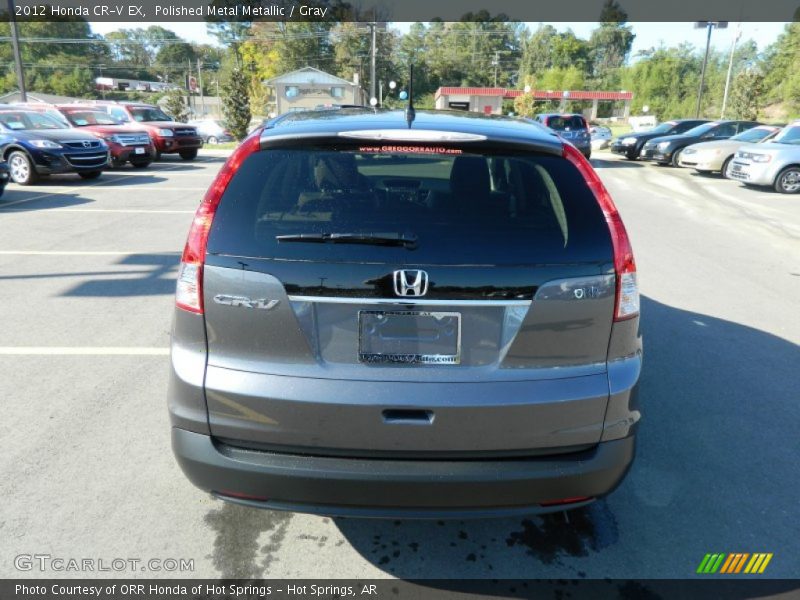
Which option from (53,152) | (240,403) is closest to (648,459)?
(240,403)

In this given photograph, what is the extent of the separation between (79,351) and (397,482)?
11.4ft

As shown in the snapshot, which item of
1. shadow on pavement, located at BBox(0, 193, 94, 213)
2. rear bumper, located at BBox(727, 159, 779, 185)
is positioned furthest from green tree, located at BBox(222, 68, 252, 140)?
rear bumper, located at BBox(727, 159, 779, 185)

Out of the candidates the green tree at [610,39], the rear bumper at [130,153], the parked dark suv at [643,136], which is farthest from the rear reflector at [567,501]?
the green tree at [610,39]

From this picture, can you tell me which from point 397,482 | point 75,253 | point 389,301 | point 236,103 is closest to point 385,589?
point 397,482

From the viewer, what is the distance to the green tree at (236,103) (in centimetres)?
3297

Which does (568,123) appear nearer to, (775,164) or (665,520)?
(775,164)

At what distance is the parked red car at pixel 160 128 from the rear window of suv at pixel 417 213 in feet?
60.3

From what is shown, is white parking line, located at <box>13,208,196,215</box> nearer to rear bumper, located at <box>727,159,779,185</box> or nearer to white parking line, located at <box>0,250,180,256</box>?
white parking line, located at <box>0,250,180,256</box>

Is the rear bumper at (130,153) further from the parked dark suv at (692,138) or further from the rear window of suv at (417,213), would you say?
the parked dark suv at (692,138)

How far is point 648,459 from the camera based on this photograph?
336 centimetres

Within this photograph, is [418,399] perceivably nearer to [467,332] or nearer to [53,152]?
[467,332]

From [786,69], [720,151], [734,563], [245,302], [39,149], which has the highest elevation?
[786,69]

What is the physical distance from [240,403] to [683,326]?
14.7ft

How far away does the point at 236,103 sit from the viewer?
108 feet
